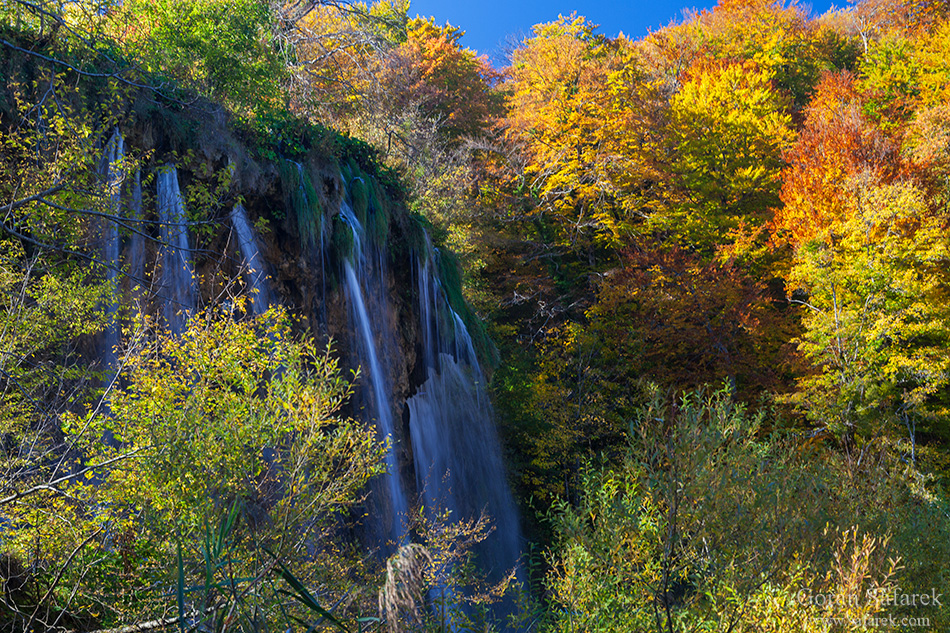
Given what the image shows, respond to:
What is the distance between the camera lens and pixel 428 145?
69.4ft

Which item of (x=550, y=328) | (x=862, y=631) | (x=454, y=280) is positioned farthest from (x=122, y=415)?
(x=550, y=328)

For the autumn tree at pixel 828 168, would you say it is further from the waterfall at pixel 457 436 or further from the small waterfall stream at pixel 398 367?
the small waterfall stream at pixel 398 367

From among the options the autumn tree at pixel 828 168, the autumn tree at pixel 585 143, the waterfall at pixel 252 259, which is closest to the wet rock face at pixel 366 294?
the waterfall at pixel 252 259

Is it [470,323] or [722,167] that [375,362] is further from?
[722,167]

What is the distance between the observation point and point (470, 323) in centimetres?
1708

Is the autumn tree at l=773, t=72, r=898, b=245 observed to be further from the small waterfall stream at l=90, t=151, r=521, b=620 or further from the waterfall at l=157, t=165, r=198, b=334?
the waterfall at l=157, t=165, r=198, b=334

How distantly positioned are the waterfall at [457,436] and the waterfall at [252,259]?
4792 millimetres

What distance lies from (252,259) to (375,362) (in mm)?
3583

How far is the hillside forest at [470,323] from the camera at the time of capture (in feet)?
16.1

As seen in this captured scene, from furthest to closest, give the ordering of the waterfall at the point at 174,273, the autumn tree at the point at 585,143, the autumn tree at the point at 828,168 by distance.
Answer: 1. the autumn tree at the point at 585,143
2. the autumn tree at the point at 828,168
3. the waterfall at the point at 174,273

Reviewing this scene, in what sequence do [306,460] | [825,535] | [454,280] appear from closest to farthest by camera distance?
[306,460], [825,535], [454,280]

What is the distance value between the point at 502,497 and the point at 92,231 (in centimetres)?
1301

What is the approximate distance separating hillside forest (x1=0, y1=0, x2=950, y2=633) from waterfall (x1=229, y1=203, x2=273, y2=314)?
127 millimetres

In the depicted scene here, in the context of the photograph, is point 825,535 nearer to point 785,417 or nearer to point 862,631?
point 862,631
